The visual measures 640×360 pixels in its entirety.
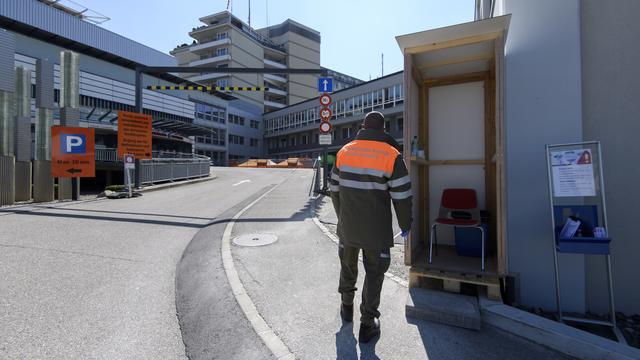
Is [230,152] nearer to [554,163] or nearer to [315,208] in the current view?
[315,208]

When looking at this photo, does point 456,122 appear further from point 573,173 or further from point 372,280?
point 372,280

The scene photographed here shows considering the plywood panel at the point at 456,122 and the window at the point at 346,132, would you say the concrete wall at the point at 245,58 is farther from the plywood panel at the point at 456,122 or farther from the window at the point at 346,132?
the plywood panel at the point at 456,122

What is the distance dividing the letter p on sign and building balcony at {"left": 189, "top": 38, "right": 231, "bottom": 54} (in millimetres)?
51103

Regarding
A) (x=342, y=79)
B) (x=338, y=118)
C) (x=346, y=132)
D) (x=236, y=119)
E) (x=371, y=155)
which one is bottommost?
(x=371, y=155)

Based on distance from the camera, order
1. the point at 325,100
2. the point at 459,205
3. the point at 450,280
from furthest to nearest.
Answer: the point at 325,100, the point at 459,205, the point at 450,280

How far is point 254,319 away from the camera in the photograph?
322 cm

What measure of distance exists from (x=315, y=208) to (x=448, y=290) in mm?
6167

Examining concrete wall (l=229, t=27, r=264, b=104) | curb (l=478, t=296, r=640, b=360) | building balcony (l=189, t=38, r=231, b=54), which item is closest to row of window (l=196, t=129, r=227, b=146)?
concrete wall (l=229, t=27, r=264, b=104)

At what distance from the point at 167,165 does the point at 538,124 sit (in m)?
17.0

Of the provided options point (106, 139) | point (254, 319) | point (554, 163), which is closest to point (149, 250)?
point (254, 319)

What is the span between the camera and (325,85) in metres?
11.3

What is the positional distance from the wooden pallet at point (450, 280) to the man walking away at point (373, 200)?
110 cm

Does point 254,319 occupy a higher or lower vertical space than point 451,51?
lower

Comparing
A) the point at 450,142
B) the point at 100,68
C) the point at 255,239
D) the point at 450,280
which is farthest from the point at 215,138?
the point at 450,280
